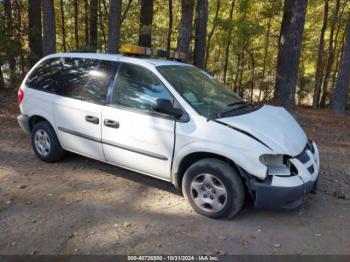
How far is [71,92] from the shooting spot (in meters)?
5.63

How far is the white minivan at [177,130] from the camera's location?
4.22m

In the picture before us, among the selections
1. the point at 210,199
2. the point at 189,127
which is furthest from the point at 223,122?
the point at 210,199

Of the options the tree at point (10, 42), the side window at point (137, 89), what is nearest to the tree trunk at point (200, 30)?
the tree at point (10, 42)

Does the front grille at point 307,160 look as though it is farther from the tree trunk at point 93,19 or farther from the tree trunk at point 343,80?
the tree trunk at point 93,19

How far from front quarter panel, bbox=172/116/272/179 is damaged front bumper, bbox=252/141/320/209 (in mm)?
138

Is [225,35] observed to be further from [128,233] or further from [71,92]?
[128,233]

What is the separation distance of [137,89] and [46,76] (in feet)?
6.51

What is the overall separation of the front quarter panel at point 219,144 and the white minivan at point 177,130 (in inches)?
0.5

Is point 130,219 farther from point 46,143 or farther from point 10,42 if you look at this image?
point 10,42

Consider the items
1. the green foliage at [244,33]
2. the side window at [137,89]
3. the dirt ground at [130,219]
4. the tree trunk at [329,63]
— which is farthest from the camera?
the tree trunk at [329,63]

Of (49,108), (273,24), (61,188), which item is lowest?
(61,188)

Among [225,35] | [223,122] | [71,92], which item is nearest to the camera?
[223,122]

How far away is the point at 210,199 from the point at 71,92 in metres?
2.79

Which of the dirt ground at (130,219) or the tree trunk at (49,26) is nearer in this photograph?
the dirt ground at (130,219)
